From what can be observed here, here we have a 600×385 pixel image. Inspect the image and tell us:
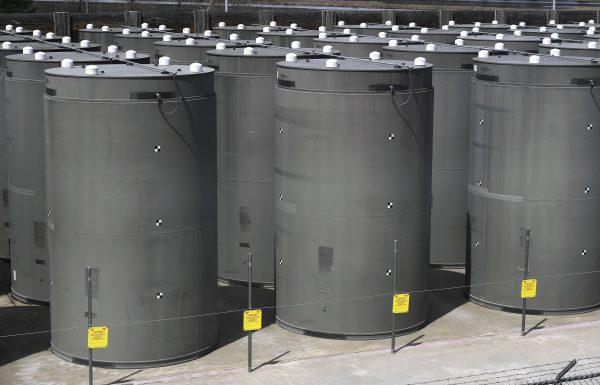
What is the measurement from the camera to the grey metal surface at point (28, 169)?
1244 inches

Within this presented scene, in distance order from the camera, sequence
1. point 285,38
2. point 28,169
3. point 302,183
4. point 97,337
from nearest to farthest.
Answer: point 97,337 < point 302,183 < point 28,169 < point 285,38

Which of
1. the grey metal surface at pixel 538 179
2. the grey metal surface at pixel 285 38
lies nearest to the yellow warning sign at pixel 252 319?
the grey metal surface at pixel 538 179

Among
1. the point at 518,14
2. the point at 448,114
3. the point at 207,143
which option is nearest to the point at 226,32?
the point at 448,114

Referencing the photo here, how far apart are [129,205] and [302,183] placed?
15.5ft

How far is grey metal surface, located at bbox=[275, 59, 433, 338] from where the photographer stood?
94.4 ft

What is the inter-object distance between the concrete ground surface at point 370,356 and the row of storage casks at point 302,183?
0.52 meters

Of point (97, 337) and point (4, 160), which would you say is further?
point (4, 160)

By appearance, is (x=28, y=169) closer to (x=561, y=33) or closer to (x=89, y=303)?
(x=89, y=303)

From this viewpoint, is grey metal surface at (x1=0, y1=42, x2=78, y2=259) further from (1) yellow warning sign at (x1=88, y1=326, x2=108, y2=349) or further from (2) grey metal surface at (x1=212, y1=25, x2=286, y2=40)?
(1) yellow warning sign at (x1=88, y1=326, x2=108, y2=349)

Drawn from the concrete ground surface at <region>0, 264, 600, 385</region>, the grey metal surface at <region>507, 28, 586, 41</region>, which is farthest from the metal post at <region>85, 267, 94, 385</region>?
the grey metal surface at <region>507, 28, 586, 41</region>

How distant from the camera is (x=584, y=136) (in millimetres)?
31594

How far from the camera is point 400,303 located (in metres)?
28.9

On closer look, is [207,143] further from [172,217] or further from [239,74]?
[239,74]

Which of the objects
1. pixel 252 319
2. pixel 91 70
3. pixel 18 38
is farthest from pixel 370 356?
pixel 18 38
